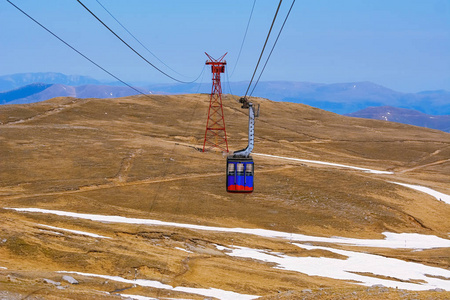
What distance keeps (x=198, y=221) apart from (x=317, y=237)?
60.0 ft

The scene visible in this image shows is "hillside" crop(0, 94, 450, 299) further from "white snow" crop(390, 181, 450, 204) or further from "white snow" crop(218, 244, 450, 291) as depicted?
"white snow" crop(390, 181, 450, 204)

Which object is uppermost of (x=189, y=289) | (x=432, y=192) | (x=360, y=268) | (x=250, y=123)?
(x=250, y=123)

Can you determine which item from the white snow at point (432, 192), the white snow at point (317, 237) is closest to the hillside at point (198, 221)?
the white snow at point (317, 237)

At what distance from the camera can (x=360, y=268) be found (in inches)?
2292

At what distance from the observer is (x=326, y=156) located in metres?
142

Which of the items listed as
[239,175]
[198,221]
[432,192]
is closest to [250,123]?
[239,175]

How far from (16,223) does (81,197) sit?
919 inches

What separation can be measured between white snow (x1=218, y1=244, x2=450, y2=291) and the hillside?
0.92ft

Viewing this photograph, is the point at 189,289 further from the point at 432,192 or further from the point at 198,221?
the point at 432,192

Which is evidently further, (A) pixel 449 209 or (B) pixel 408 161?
(B) pixel 408 161

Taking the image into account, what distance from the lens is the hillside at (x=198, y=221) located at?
4428cm

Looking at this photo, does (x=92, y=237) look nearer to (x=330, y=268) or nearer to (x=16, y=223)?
(x=16, y=223)

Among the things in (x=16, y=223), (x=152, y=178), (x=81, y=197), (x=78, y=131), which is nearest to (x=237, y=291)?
(x=16, y=223)

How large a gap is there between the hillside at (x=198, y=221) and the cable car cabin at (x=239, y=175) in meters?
8.81
